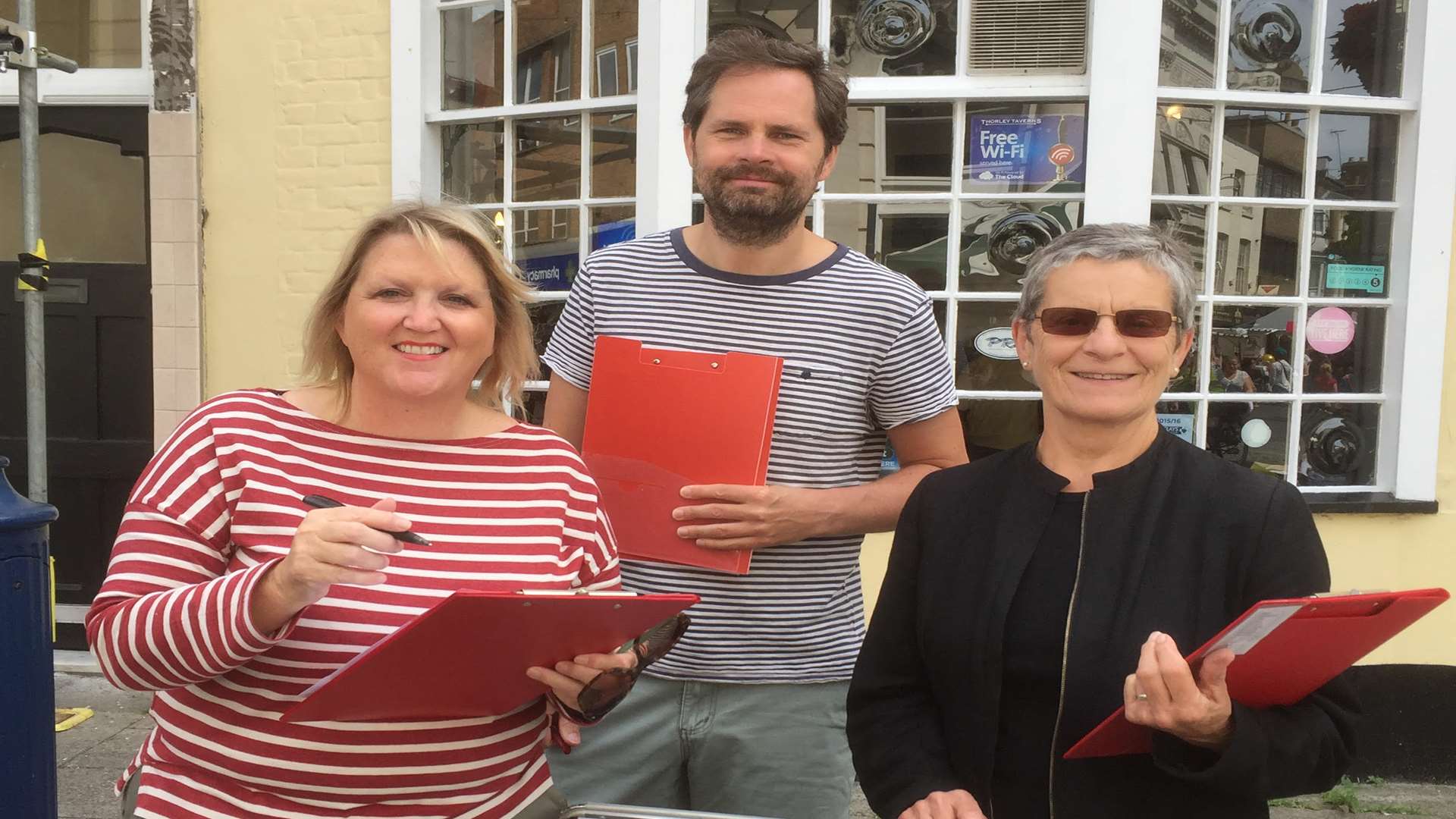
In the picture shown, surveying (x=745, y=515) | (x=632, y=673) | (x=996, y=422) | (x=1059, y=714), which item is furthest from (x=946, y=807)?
(x=996, y=422)

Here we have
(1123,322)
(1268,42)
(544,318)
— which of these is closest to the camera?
(1123,322)

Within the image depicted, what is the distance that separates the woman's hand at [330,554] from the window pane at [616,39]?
351 centimetres

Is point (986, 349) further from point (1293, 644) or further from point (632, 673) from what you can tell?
point (1293, 644)

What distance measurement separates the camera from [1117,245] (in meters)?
1.67

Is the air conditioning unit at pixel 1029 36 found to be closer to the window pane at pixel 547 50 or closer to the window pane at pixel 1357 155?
the window pane at pixel 1357 155

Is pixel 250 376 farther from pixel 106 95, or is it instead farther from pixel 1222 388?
pixel 1222 388

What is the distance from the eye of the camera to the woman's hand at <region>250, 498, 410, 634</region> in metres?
1.32

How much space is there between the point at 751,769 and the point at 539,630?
0.91 meters

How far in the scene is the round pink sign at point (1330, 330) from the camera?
174 inches

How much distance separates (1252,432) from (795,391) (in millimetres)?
3038

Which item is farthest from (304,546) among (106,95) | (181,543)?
(106,95)

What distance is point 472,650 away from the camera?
1350 mm

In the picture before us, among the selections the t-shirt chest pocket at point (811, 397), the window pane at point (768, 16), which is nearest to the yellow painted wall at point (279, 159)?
the window pane at point (768, 16)

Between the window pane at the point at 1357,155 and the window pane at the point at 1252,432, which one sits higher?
the window pane at the point at 1357,155
